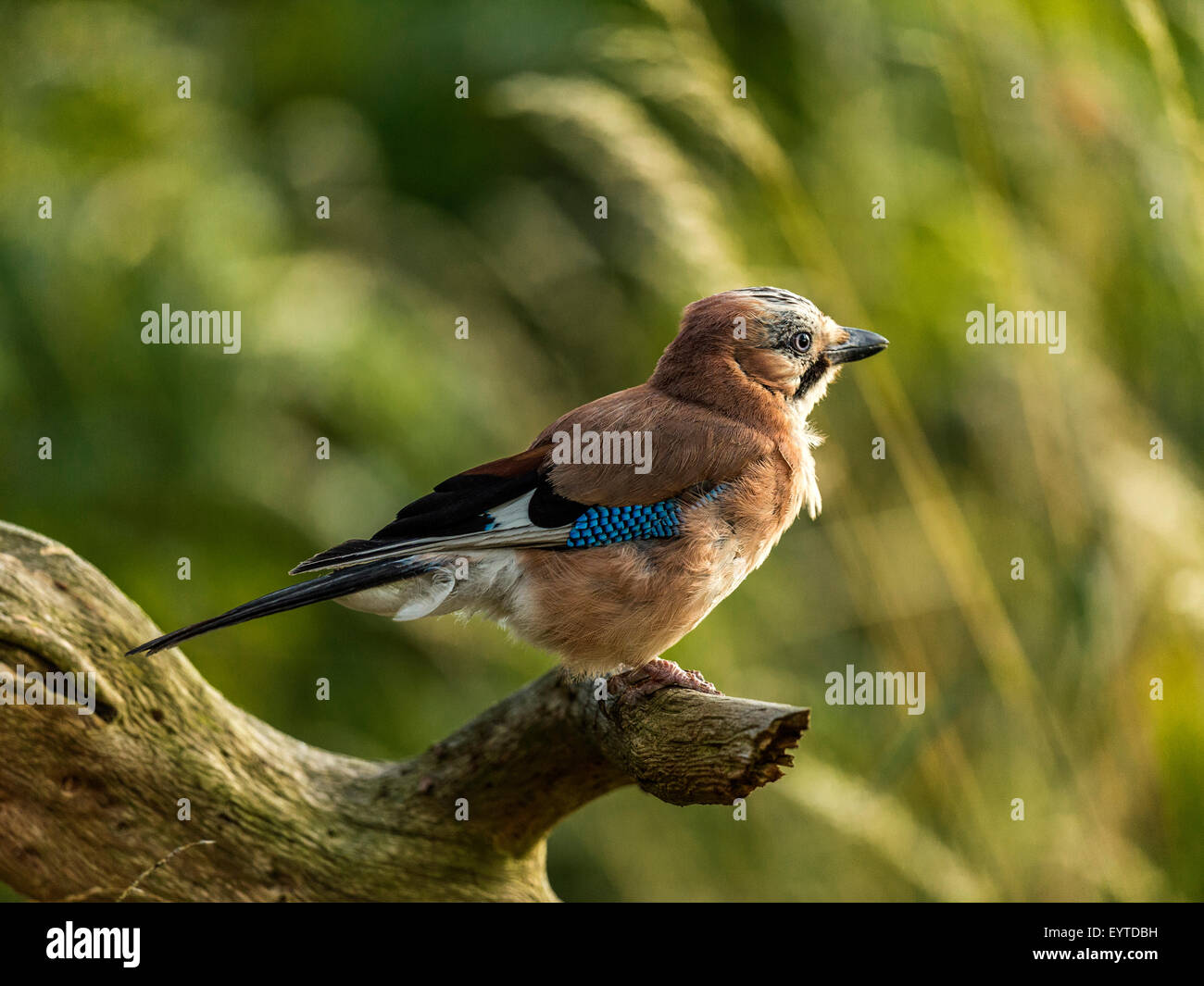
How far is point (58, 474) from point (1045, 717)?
4.51 metres

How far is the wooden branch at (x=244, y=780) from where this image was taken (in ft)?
11.8

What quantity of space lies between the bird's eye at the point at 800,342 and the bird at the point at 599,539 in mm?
377

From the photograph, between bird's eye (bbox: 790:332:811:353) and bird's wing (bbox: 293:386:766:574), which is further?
bird's eye (bbox: 790:332:811:353)

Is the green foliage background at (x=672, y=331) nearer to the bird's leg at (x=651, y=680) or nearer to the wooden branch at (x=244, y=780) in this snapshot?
the bird's leg at (x=651, y=680)

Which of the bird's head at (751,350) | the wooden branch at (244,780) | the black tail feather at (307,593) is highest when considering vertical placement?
the bird's head at (751,350)

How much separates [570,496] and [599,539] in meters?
0.15

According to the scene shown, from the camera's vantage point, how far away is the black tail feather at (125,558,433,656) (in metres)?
3.19

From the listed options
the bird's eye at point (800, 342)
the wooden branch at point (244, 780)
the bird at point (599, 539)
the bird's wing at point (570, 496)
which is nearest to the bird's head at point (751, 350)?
the bird's eye at point (800, 342)

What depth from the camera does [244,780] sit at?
3.95 meters

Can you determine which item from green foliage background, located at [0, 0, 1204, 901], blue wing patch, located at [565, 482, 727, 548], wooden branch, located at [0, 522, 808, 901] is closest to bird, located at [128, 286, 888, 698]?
blue wing patch, located at [565, 482, 727, 548]

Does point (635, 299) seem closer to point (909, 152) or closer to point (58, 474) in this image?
point (909, 152)

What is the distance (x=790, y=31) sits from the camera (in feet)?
24.6

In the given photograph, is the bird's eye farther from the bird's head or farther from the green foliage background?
the green foliage background

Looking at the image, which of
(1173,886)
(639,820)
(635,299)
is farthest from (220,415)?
(1173,886)
